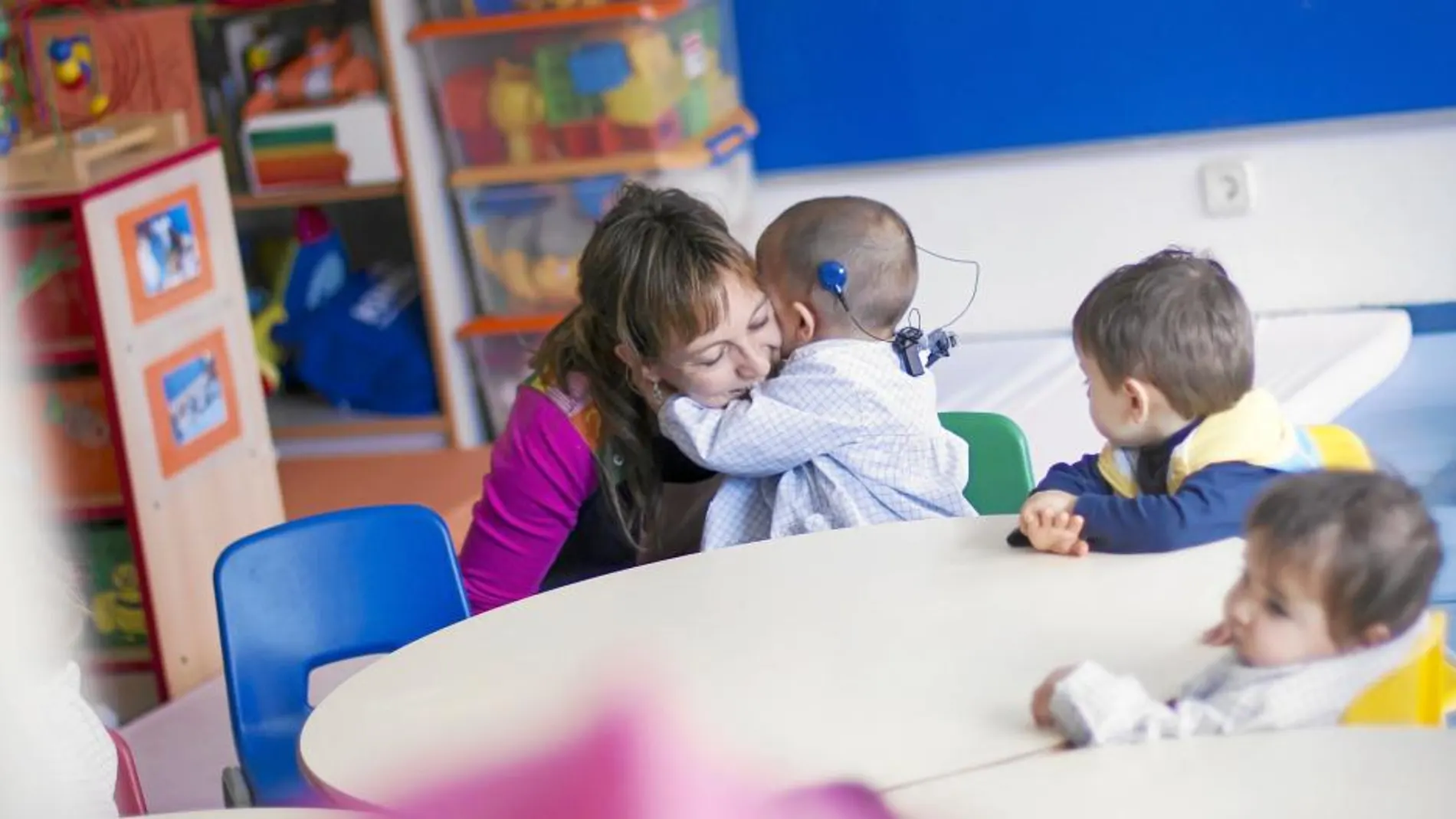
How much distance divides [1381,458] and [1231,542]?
0.18 meters

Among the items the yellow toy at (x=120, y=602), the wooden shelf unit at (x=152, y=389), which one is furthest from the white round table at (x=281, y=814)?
the yellow toy at (x=120, y=602)

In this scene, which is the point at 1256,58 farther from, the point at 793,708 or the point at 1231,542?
the point at 793,708

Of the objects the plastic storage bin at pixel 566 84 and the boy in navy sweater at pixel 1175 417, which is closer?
the boy in navy sweater at pixel 1175 417

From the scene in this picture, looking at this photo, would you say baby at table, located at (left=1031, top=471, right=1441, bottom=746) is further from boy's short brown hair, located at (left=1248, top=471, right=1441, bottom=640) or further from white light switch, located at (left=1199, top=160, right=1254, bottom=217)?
white light switch, located at (left=1199, top=160, right=1254, bottom=217)

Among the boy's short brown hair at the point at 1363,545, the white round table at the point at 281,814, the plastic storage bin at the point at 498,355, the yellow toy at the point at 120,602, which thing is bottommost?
the yellow toy at the point at 120,602

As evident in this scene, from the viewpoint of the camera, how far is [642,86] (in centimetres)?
279

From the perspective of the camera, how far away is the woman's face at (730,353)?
4.61 feet

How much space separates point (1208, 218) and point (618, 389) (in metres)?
1.71

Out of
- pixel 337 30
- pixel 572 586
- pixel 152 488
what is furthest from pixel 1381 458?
pixel 337 30

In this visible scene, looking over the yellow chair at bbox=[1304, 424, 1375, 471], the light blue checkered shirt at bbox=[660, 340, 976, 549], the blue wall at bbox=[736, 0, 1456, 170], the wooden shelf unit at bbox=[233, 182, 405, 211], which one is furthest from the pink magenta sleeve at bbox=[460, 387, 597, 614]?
the blue wall at bbox=[736, 0, 1456, 170]

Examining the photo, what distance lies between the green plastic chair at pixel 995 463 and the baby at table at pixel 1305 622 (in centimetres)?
56

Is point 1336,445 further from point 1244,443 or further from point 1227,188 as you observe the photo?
point 1227,188

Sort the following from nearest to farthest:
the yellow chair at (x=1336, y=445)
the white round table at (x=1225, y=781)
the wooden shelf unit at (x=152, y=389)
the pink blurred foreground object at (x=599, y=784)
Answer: the pink blurred foreground object at (x=599, y=784)
the white round table at (x=1225, y=781)
the yellow chair at (x=1336, y=445)
the wooden shelf unit at (x=152, y=389)

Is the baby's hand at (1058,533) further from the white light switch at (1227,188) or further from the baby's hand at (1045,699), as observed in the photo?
the white light switch at (1227,188)
